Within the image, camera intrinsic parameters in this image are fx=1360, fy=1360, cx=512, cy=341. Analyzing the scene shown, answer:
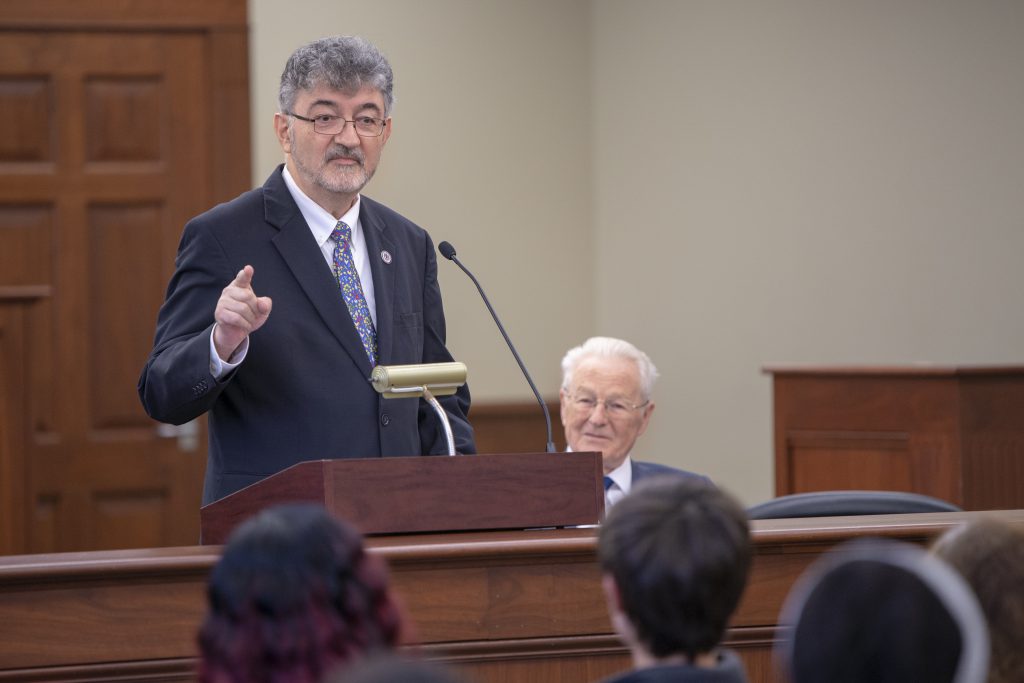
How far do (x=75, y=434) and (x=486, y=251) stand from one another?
1964 millimetres

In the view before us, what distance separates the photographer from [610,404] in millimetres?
3633

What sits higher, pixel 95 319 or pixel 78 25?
pixel 78 25

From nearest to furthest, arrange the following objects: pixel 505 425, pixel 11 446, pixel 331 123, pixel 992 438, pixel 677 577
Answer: pixel 677 577 < pixel 331 123 < pixel 11 446 < pixel 992 438 < pixel 505 425

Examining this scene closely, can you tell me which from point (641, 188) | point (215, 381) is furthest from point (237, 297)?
point (641, 188)

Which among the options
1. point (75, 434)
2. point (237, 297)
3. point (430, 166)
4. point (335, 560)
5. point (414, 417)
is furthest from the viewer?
point (430, 166)

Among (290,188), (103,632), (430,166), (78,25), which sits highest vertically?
(78,25)

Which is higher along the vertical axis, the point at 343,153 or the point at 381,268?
the point at 343,153

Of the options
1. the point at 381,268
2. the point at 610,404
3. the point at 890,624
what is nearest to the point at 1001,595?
the point at 890,624

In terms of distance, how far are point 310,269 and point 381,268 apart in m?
0.16

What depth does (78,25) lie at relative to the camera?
5551 mm

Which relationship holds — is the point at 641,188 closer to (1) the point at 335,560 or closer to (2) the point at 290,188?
(2) the point at 290,188

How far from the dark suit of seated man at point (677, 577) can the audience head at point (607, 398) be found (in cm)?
229

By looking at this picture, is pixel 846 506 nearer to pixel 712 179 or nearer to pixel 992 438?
pixel 992 438

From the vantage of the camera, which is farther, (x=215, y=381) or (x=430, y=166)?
(x=430, y=166)
